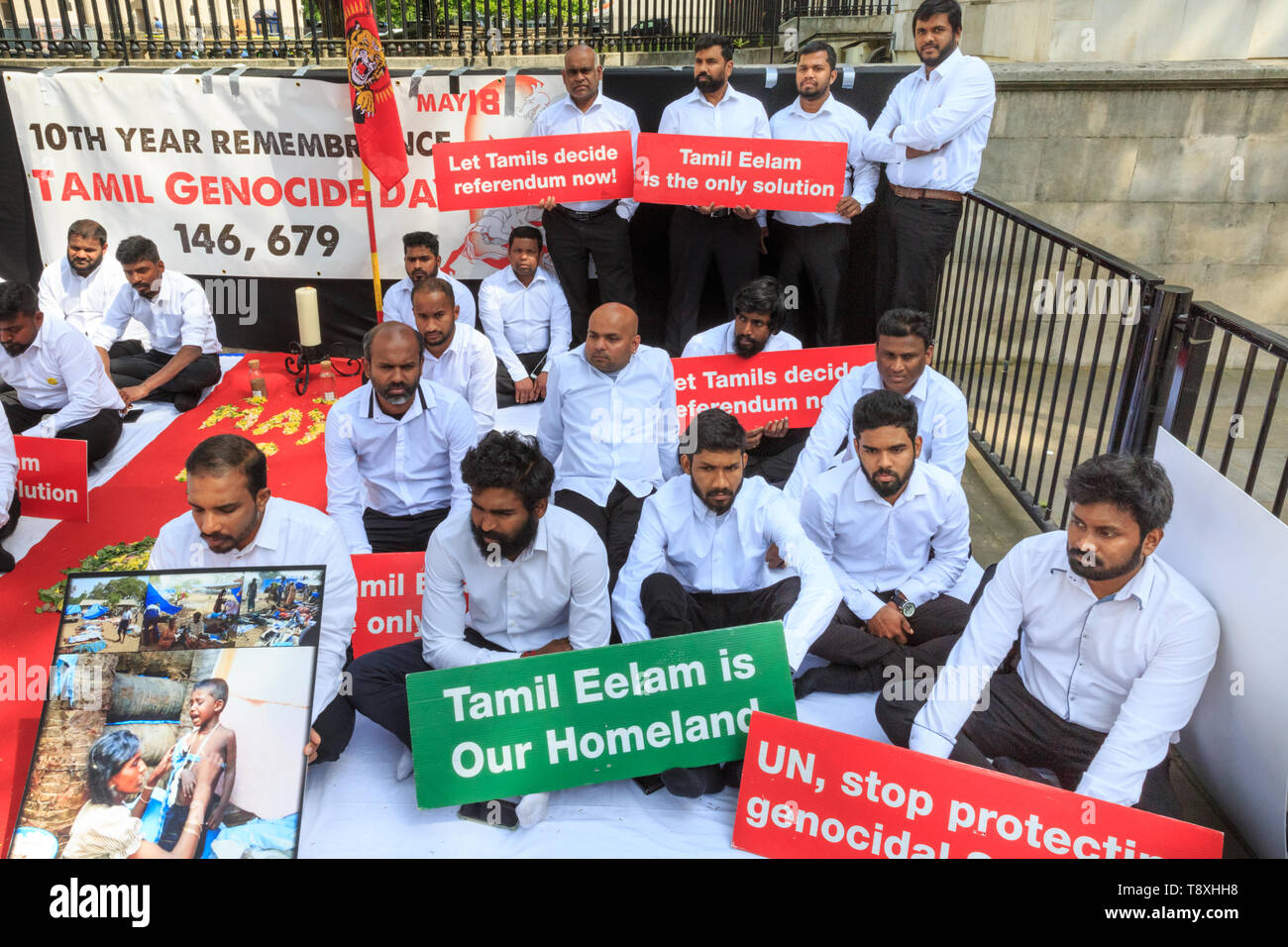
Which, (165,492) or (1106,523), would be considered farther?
(165,492)

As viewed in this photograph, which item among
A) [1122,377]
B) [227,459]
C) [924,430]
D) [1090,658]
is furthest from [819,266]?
[227,459]

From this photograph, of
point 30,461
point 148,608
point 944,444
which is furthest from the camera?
point 30,461

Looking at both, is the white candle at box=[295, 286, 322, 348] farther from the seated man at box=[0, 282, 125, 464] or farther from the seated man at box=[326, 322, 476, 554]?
the seated man at box=[326, 322, 476, 554]

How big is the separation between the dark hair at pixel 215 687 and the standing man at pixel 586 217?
4472 millimetres

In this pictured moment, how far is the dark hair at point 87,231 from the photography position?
700 cm

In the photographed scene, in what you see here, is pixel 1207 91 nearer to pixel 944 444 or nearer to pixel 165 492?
pixel 944 444

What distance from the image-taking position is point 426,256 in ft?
21.7

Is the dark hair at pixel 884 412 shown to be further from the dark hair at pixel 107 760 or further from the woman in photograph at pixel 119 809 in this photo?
the dark hair at pixel 107 760

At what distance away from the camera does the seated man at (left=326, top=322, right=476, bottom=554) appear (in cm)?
452

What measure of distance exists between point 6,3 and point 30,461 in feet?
17.6

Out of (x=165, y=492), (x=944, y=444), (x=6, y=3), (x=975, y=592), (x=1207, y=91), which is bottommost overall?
(x=165, y=492)

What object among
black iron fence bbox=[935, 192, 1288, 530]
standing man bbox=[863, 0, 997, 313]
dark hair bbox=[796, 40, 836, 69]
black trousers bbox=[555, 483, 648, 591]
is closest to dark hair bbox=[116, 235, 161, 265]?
black trousers bbox=[555, 483, 648, 591]

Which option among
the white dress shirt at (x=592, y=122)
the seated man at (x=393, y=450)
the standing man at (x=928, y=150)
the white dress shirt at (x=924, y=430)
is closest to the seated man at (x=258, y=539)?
the seated man at (x=393, y=450)
